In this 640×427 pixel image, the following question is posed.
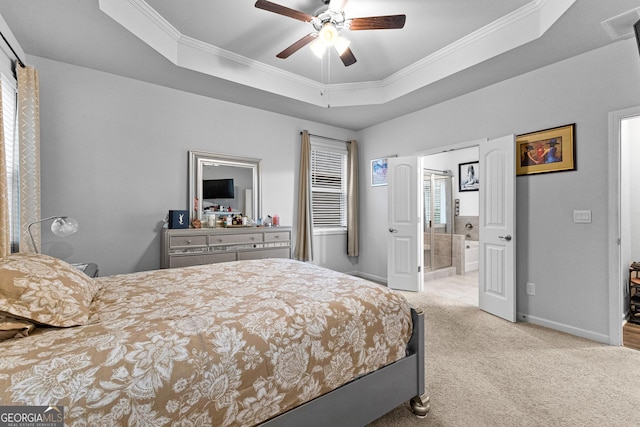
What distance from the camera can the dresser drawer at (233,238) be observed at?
334 cm

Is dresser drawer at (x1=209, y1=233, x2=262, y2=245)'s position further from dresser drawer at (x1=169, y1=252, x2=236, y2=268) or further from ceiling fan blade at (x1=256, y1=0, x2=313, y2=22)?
ceiling fan blade at (x1=256, y1=0, x2=313, y2=22)

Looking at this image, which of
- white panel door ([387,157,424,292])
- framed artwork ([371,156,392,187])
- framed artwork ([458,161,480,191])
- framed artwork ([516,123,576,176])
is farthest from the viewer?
framed artwork ([458,161,480,191])

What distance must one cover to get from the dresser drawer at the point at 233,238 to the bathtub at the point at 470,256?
4230 millimetres

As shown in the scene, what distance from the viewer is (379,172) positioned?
495 cm

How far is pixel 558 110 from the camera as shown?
2.90 meters

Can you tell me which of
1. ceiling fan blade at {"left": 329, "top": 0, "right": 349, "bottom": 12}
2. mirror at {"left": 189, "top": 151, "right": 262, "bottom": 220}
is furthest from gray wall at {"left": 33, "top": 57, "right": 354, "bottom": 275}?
ceiling fan blade at {"left": 329, "top": 0, "right": 349, "bottom": 12}

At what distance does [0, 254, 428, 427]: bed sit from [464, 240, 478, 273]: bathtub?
456 centimetres

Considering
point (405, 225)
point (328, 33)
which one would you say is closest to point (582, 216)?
point (405, 225)

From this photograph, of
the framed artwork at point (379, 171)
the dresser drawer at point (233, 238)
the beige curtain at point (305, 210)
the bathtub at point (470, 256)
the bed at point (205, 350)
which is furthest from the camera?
the bathtub at point (470, 256)

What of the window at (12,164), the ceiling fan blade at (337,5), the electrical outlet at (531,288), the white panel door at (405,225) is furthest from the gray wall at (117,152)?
the electrical outlet at (531,288)

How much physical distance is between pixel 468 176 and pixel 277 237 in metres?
4.65

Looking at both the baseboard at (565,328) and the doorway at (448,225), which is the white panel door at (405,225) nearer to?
the doorway at (448,225)

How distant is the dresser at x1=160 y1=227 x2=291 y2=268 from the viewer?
3.10 metres

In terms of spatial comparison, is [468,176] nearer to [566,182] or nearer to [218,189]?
[566,182]
